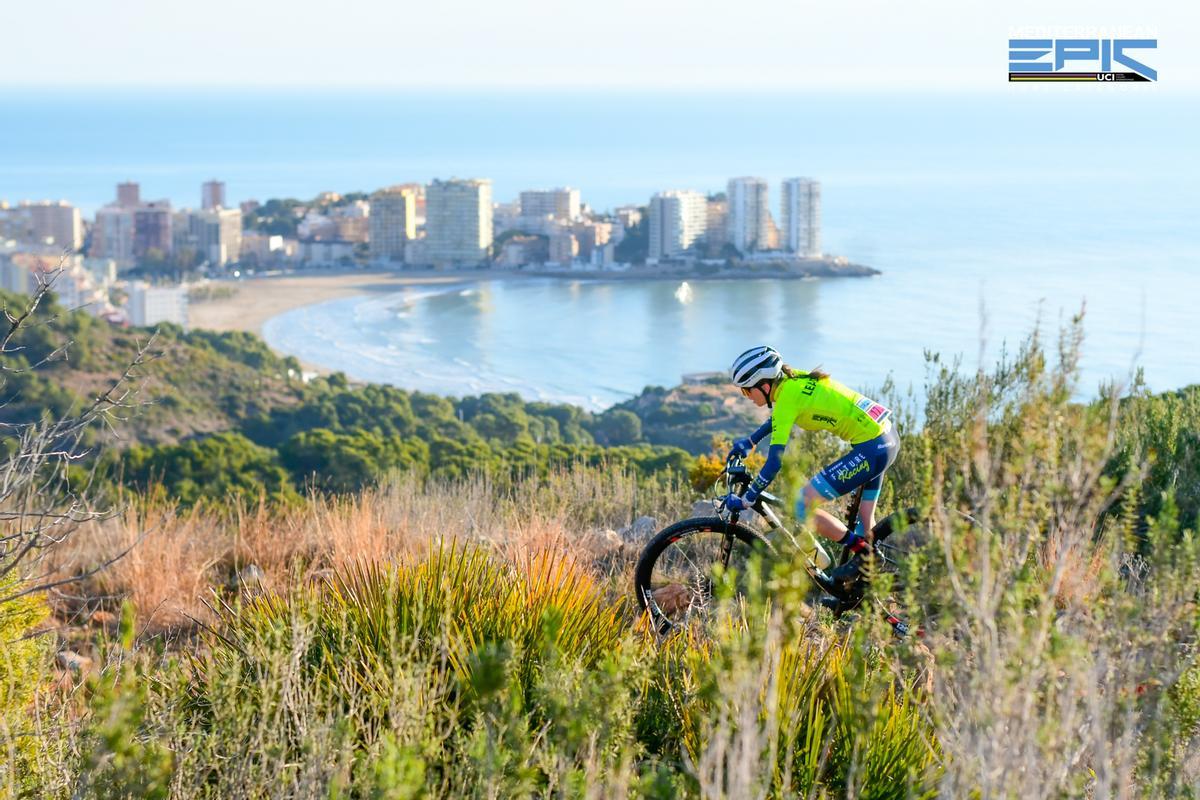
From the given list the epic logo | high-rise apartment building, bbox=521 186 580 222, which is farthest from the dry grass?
high-rise apartment building, bbox=521 186 580 222

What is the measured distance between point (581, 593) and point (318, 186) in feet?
516

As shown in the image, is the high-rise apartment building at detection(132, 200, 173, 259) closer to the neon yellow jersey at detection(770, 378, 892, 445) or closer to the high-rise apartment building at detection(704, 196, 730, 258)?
the high-rise apartment building at detection(704, 196, 730, 258)

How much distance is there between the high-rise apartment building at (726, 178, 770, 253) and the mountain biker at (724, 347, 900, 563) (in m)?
80.4

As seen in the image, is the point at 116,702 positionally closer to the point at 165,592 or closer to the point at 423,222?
the point at 165,592

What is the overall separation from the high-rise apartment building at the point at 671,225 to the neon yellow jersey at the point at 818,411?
78792mm

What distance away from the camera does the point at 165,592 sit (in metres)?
6.44

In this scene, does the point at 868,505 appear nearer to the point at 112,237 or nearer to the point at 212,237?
the point at 212,237

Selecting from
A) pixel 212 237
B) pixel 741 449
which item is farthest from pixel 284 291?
pixel 741 449

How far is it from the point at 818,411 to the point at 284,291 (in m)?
76.9

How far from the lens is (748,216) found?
86.2 metres

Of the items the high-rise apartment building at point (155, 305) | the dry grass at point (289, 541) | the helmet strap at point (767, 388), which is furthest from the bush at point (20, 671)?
the high-rise apartment building at point (155, 305)

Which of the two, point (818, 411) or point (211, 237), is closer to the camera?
point (818, 411)

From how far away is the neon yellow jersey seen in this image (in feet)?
16.4

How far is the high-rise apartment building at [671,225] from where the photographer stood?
83.8 m
